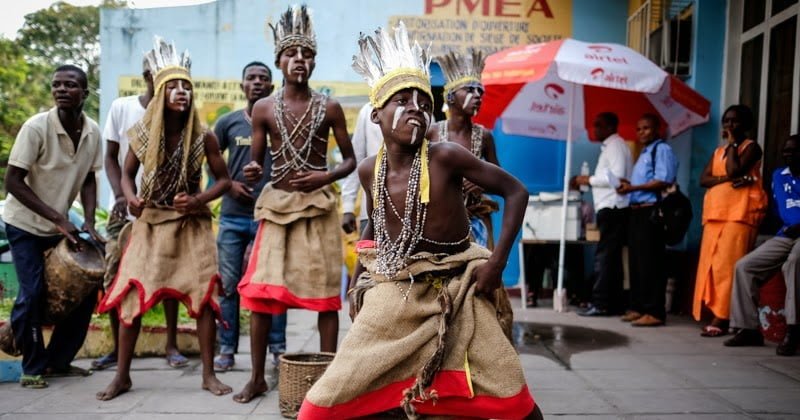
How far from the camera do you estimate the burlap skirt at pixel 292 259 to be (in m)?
4.57

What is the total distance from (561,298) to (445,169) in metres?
5.82

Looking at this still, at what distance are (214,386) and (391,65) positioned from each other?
2.54 metres

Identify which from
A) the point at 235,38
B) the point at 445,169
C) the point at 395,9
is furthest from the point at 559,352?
the point at 235,38

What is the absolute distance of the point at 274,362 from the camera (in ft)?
18.9

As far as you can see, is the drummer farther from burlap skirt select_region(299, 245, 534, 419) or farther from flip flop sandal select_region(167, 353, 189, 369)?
burlap skirt select_region(299, 245, 534, 419)

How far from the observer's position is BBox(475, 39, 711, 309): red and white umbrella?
7.39 m

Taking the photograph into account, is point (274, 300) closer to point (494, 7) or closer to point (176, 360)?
point (176, 360)

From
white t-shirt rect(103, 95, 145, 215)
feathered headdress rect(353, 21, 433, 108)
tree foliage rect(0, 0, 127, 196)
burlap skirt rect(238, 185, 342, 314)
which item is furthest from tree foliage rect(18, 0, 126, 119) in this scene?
feathered headdress rect(353, 21, 433, 108)

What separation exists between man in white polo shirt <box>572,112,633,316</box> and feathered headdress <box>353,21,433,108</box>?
17.3ft

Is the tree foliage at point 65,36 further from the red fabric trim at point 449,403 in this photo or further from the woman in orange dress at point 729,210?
the red fabric trim at point 449,403

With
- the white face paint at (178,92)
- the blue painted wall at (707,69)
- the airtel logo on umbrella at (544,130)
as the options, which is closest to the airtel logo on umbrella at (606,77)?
the blue painted wall at (707,69)

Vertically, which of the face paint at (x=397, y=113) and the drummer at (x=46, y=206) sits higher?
the face paint at (x=397, y=113)

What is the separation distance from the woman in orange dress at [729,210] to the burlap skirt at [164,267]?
4.52 metres

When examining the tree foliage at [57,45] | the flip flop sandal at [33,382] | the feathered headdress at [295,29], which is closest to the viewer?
the feathered headdress at [295,29]
